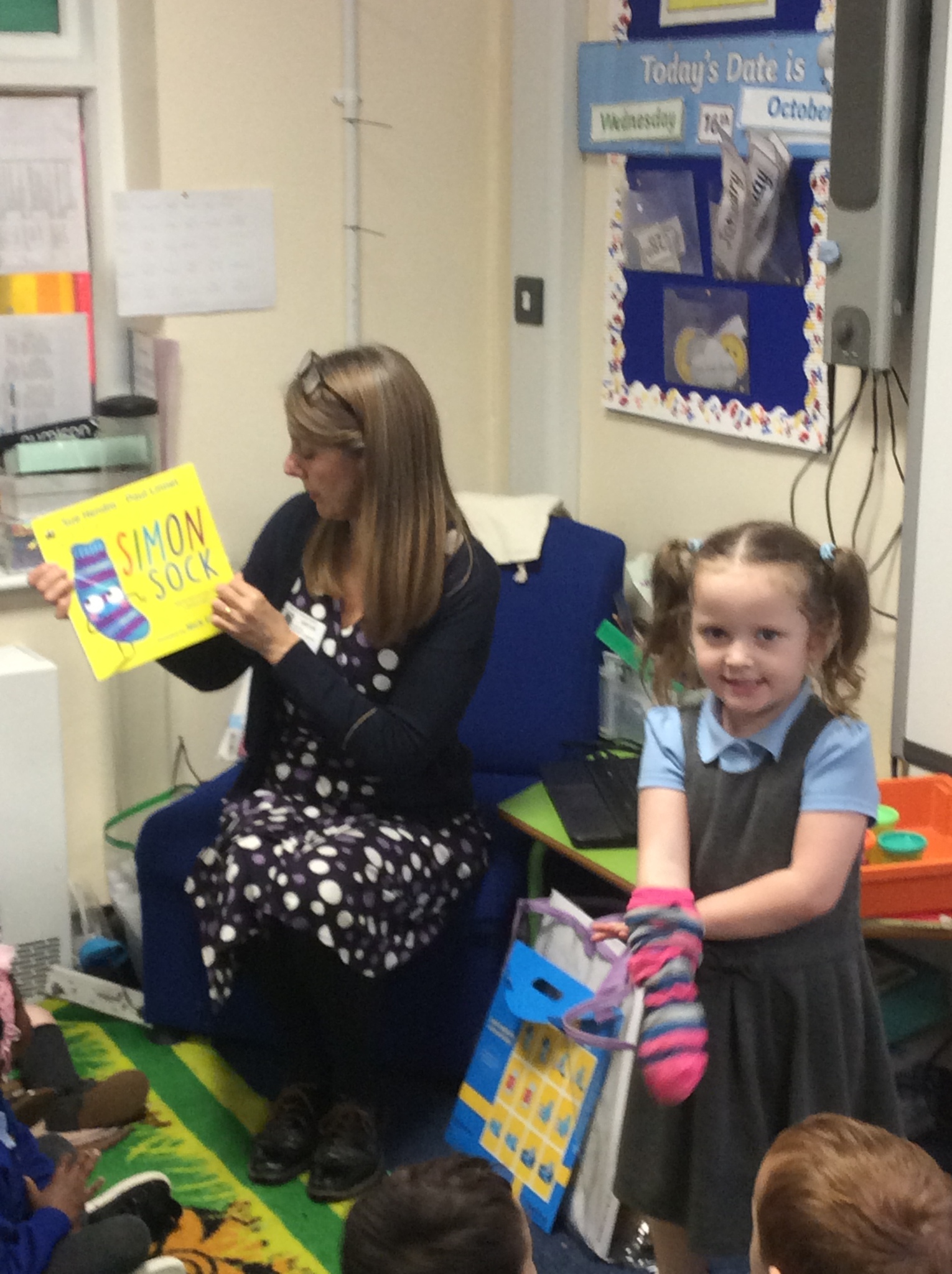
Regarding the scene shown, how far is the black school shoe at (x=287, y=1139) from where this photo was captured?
2299 millimetres

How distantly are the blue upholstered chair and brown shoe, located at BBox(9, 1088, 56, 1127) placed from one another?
301mm

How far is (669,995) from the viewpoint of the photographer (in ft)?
4.75

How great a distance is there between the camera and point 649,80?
2752 mm

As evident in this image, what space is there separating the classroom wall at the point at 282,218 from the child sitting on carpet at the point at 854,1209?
2028mm

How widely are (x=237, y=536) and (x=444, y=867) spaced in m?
0.99

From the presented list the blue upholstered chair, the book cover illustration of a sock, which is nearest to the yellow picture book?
the book cover illustration of a sock

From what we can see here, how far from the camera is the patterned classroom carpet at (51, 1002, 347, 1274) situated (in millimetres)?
2133

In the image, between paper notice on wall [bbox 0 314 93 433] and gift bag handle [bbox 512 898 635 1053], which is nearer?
gift bag handle [bbox 512 898 635 1053]

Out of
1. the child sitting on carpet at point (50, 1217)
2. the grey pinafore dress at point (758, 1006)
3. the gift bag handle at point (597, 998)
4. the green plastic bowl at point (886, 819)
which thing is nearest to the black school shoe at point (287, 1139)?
the child sitting on carpet at point (50, 1217)

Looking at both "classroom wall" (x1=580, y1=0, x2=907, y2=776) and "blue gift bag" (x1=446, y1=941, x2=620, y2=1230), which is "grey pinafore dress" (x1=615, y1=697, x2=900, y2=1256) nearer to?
"blue gift bag" (x1=446, y1=941, x2=620, y2=1230)

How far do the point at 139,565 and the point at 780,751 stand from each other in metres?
1.02

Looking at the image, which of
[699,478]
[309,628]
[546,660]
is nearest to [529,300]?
[699,478]

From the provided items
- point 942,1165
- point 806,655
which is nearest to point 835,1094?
point 806,655

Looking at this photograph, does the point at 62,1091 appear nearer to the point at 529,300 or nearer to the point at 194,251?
the point at 194,251
